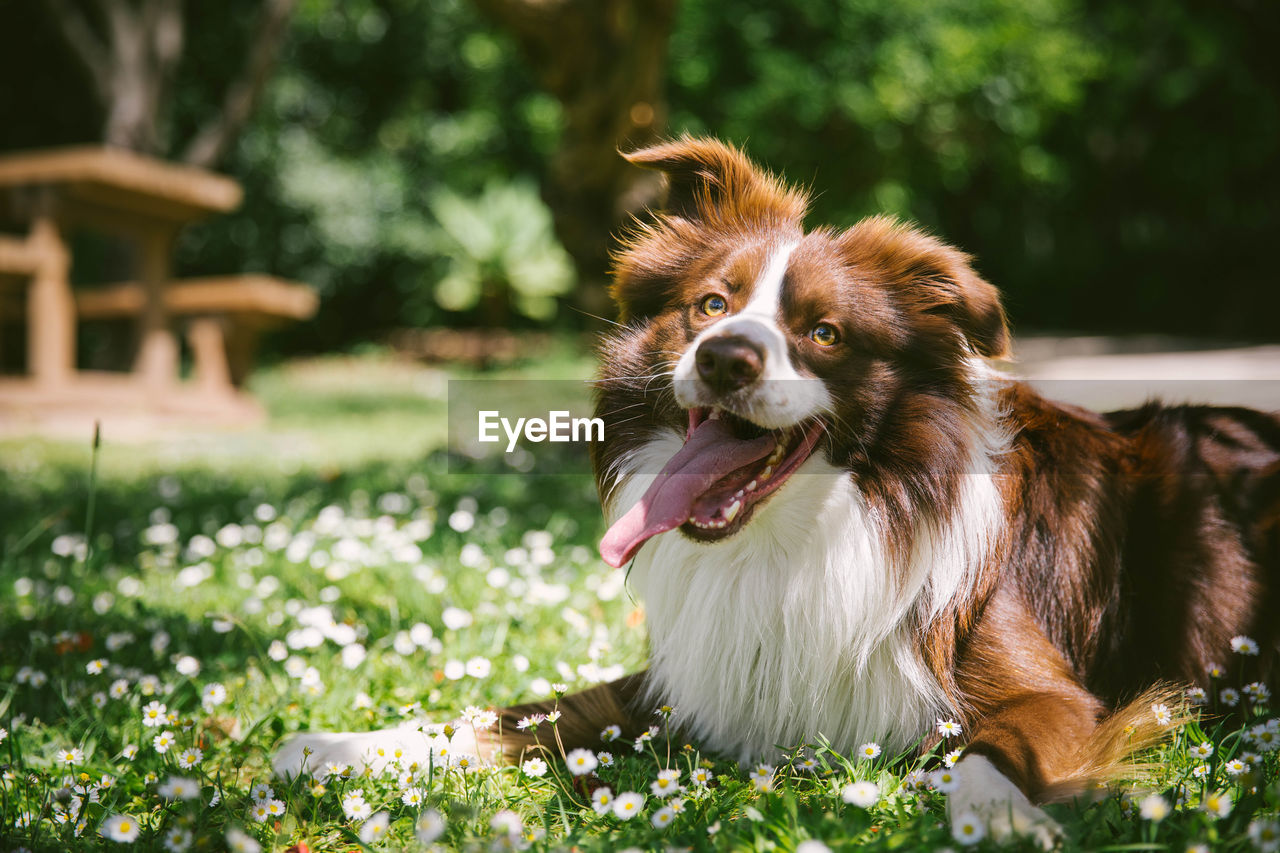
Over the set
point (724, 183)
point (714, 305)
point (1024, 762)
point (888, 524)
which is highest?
point (724, 183)

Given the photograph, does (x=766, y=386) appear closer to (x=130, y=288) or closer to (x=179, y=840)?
(x=179, y=840)

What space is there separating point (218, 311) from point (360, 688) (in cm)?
816

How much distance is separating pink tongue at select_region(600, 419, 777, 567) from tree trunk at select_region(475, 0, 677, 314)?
3641 millimetres

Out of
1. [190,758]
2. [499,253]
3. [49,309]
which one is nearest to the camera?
[190,758]

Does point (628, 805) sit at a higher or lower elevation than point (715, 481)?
lower

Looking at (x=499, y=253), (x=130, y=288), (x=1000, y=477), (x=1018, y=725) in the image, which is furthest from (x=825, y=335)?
(x=499, y=253)

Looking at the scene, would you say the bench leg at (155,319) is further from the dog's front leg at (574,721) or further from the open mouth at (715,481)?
the open mouth at (715,481)

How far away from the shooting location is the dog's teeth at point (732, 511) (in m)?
2.25

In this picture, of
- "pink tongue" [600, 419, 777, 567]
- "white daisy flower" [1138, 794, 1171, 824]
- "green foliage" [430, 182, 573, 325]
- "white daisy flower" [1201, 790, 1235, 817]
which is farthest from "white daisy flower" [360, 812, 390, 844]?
"green foliage" [430, 182, 573, 325]

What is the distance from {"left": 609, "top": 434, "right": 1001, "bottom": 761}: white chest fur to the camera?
7.54 feet

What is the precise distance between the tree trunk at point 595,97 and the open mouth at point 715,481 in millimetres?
3633

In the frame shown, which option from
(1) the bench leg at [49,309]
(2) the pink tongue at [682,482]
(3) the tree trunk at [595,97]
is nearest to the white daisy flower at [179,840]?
(2) the pink tongue at [682,482]

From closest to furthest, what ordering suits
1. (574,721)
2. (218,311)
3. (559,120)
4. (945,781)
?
(945,781)
(574,721)
(218,311)
(559,120)

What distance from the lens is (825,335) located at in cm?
233
